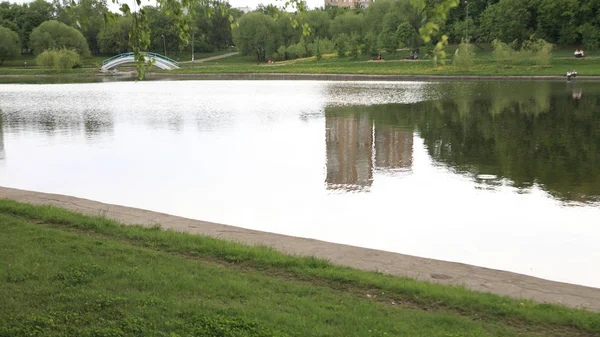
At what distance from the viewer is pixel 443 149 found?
736 inches

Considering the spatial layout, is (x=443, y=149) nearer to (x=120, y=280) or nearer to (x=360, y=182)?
(x=360, y=182)

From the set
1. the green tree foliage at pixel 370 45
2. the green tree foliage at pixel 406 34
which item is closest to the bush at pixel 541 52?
the green tree foliage at pixel 406 34

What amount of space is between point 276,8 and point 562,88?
39.8 meters

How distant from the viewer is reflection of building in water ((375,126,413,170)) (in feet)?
54.3

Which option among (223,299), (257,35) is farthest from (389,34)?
(223,299)

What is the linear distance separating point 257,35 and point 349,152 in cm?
8402

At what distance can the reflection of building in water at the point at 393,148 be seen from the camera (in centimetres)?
1655

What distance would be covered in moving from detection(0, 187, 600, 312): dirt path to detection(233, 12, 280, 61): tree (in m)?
91.1

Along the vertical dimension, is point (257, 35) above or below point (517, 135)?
above

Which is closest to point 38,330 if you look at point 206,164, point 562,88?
point 206,164

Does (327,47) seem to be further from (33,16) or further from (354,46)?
(33,16)

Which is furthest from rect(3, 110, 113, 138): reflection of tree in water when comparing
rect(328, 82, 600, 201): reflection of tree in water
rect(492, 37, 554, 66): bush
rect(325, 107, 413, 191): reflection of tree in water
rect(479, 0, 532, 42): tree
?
rect(479, 0, 532, 42): tree

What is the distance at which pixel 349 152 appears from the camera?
18.5 m

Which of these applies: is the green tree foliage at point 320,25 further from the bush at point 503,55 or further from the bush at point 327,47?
the bush at point 503,55
